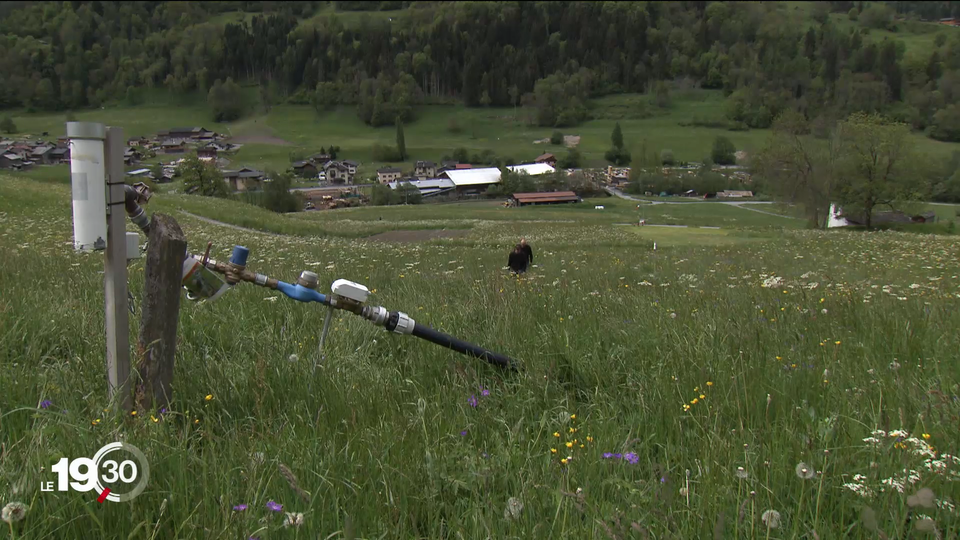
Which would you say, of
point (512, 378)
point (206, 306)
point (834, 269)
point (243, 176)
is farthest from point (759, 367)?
point (243, 176)

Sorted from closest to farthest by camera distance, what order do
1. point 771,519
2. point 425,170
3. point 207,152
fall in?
point 771,519
point 425,170
point 207,152

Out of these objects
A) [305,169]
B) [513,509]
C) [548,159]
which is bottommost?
[305,169]

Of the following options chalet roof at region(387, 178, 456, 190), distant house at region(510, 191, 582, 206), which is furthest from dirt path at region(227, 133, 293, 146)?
distant house at region(510, 191, 582, 206)

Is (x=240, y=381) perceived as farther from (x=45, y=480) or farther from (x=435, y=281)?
(x=435, y=281)

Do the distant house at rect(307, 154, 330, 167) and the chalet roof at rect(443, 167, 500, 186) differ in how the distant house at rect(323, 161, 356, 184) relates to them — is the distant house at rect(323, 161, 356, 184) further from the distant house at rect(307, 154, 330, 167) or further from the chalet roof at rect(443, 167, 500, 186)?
the chalet roof at rect(443, 167, 500, 186)

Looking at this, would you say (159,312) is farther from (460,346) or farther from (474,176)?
(474,176)

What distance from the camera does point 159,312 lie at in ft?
12.5

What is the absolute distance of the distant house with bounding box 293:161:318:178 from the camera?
15888 cm

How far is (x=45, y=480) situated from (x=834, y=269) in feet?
52.5

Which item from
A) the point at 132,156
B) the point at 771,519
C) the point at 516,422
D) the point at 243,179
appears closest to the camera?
the point at 771,519

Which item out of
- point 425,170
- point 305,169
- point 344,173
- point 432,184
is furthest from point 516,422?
point 305,169

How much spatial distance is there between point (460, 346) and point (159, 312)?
76.6 inches

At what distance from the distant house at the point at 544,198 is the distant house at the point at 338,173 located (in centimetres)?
4920

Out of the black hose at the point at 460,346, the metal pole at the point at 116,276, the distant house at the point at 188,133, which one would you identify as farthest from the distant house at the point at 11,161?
the black hose at the point at 460,346
